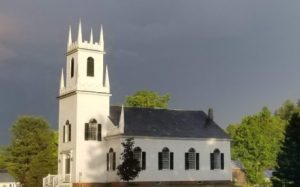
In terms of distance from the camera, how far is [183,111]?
216 feet

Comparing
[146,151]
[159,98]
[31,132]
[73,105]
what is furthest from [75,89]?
[159,98]

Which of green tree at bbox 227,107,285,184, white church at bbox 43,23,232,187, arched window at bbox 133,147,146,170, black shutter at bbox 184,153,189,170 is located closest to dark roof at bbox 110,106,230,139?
white church at bbox 43,23,232,187

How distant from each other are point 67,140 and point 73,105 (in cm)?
402

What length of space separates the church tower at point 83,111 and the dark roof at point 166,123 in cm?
250

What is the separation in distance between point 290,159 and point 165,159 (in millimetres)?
19014

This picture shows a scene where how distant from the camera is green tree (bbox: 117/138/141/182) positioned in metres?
54.5

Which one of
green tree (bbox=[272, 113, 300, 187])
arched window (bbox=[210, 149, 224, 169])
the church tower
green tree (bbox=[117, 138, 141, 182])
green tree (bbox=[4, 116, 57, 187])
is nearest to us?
green tree (bbox=[272, 113, 300, 187])

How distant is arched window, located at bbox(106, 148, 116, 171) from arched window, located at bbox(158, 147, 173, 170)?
508 cm

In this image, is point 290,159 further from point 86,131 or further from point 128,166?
point 86,131

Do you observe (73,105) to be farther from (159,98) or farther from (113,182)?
(159,98)

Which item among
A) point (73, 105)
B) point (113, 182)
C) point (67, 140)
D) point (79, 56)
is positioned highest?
point (79, 56)

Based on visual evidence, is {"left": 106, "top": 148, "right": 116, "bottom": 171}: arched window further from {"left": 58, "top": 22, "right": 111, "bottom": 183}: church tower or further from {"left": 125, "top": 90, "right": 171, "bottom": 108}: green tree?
{"left": 125, "top": 90, "right": 171, "bottom": 108}: green tree

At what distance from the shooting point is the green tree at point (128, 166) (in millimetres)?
54500

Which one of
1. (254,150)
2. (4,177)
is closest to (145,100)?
(254,150)
